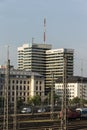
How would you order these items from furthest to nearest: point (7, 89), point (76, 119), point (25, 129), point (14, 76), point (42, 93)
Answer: point (42, 93) < point (14, 76) < point (76, 119) < point (25, 129) < point (7, 89)

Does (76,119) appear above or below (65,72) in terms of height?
below

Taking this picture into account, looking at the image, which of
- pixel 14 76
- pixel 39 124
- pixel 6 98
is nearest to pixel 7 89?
→ pixel 6 98

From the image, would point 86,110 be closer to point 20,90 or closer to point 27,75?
point 20,90

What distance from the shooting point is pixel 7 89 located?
2616cm

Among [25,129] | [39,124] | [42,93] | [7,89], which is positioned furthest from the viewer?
[42,93]

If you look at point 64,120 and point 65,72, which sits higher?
point 65,72

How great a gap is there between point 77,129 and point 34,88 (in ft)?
506

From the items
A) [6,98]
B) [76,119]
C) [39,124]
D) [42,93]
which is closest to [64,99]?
[6,98]

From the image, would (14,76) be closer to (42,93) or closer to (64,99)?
(42,93)

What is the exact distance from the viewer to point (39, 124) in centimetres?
4953

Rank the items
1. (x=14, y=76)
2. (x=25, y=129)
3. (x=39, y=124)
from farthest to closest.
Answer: (x=14, y=76), (x=39, y=124), (x=25, y=129)

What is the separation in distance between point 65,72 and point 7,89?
390 cm

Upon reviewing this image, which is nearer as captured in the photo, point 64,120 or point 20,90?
point 64,120

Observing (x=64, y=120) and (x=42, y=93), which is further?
(x=42, y=93)
